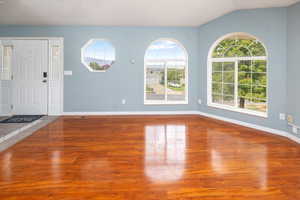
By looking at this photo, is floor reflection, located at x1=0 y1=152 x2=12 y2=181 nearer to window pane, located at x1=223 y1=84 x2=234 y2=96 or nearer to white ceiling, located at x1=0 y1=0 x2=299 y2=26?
white ceiling, located at x1=0 y1=0 x2=299 y2=26

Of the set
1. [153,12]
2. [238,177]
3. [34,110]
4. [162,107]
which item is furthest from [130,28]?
[238,177]

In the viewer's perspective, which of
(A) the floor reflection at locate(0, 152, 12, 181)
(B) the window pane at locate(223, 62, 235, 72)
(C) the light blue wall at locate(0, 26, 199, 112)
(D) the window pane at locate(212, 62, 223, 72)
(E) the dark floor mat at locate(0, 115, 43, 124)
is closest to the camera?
(A) the floor reflection at locate(0, 152, 12, 181)

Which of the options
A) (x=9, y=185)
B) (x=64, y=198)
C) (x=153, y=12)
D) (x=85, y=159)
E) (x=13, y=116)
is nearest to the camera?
(x=64, y=198)

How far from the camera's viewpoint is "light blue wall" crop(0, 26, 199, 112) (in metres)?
6.82

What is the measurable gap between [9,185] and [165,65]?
17.7ft

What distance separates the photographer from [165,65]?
284 inches

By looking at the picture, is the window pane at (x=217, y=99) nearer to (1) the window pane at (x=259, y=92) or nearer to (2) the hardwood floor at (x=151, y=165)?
(1) the window pane at (x=259, y=92)

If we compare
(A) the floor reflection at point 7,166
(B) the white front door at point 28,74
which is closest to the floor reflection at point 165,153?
(A) the floor reflection at point 7,166

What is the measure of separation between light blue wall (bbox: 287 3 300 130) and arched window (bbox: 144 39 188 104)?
3.01 m

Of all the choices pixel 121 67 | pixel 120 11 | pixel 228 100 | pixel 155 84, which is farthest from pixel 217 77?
pixel 120 11

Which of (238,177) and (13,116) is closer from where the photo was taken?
(238,177)

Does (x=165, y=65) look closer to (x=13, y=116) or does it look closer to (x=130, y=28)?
(x=130, y=28)

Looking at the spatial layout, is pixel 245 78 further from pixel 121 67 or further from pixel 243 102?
pixel 121 67

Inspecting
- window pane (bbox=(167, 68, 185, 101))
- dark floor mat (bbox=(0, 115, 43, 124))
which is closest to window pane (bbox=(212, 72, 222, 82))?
window pane (bbox=(167, 68, 185, 101))
